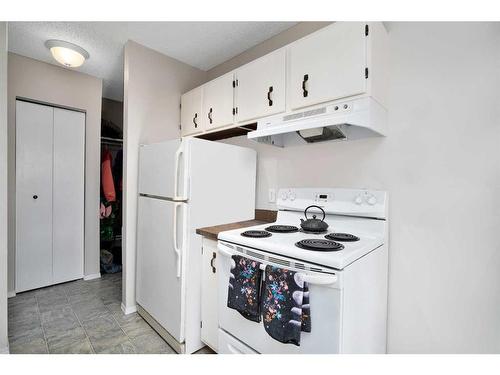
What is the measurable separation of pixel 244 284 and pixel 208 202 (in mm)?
754

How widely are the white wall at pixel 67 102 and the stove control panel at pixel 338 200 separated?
2.47 meters

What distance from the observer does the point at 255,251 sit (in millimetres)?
1278

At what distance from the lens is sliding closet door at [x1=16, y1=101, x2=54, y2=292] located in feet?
8.57

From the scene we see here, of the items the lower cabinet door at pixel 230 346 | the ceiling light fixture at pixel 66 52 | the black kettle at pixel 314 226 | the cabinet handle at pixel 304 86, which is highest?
the ceiling light fixture at pixel 66 52

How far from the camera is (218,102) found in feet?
7.35

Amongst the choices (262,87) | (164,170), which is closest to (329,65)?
(262,87)

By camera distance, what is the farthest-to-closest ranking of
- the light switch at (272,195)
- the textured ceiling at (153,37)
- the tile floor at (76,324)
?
the light switch at (272,195)
the textured ceiling at (153,37)
the tile floor at (76,324)

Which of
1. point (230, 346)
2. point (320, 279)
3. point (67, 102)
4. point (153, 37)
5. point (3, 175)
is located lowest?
point (230, 346)

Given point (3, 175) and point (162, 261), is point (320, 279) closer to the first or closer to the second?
point (162, 261)

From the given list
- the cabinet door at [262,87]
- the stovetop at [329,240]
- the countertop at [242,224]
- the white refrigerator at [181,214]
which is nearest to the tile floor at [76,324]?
the white refrigerator at [181,214]

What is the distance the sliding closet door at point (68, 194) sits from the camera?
2852 millimetres

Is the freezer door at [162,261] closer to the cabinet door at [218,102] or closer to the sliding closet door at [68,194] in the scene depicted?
the cabinet door at [218,102]

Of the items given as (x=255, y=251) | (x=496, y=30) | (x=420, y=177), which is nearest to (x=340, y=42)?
(x=496, y=30)

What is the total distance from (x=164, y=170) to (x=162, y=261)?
708mm
